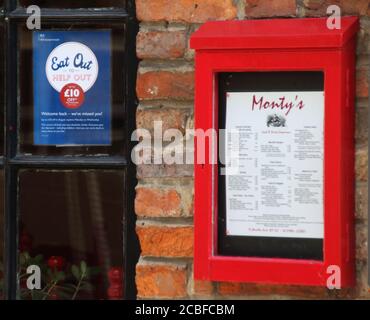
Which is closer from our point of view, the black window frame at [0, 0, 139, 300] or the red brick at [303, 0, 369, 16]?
the red brick at [303, 0, 369, 16]

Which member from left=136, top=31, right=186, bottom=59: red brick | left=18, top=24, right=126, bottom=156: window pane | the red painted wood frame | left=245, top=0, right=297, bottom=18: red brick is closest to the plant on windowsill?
left=18, top=24, right=126, bottom=156: window pane

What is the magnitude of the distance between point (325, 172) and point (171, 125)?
46 cm

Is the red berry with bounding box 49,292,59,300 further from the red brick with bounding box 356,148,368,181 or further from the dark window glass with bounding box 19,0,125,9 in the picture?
the red brick with bounding box 356,148,368,181

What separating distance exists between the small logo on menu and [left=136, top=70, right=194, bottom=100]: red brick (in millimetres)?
162

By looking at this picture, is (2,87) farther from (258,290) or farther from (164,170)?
(258,290)

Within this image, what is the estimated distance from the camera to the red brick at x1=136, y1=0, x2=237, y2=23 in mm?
2260

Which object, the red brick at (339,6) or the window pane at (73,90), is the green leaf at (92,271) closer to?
the window pane at (73,90)

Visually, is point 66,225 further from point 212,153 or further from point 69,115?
point 212,153

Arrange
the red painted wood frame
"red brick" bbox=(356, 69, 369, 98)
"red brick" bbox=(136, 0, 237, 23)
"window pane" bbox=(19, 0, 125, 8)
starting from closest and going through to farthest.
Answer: the red painted wood frame < "red brick" bbox=(356, 69, 369, 98) < "red brick" bbox=(136, 0, 237, 23) < "window pane" bbox=(19, 0, 125, 8)

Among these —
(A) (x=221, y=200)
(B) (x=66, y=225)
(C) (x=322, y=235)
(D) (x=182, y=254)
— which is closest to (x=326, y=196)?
(C) (x=322, y=235)

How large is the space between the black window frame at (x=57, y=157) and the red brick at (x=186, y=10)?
0.06m

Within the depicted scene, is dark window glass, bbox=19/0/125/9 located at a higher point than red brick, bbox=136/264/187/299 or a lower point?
higher

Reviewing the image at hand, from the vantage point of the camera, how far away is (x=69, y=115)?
7.92ft

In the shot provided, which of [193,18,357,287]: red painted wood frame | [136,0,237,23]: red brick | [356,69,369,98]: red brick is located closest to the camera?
[193,18,357,287]: red painted wood frame
